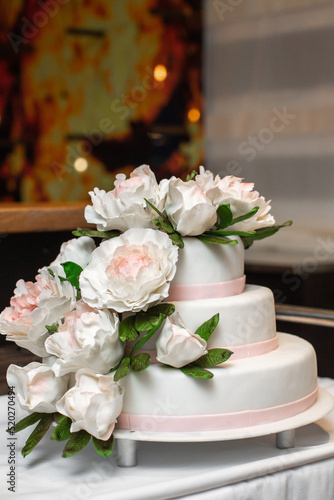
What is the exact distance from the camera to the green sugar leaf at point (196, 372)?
1031 mm

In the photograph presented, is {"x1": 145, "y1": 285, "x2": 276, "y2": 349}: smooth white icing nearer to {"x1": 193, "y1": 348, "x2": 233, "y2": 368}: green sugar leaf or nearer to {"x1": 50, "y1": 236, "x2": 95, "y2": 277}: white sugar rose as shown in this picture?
{"x1": 193, "y1": 348, "x2": 233, "y2": 368}: green sugar leaf

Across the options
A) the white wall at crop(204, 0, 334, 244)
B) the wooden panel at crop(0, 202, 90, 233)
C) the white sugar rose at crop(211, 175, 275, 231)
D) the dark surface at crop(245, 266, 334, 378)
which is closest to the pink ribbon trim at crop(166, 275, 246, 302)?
the white sugar rose at crop(211, 175, 275, 231)

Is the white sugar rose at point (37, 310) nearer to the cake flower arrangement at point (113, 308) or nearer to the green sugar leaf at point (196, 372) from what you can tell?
the cake flower arrangement at point (113, 308)

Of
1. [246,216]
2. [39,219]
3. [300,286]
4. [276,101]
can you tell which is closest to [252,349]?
[246,216]

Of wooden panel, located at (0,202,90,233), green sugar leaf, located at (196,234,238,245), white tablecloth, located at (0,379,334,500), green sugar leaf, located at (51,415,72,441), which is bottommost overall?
white tablecloth, located at (0,379,334,500)

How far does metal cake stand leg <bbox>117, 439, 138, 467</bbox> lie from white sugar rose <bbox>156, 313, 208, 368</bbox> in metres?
0.14

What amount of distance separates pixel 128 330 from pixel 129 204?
0.63 feet

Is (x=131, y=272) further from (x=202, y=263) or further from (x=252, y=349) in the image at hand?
(x=252, y=349)

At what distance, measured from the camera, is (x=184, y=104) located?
4.12 meters

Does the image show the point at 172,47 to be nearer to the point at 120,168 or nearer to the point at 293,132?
the point at 120,168

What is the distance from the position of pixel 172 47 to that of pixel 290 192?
1.55 metres

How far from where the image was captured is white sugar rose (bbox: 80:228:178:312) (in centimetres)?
100

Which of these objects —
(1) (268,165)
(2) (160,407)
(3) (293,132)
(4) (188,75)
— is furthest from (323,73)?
(2) (160,407)

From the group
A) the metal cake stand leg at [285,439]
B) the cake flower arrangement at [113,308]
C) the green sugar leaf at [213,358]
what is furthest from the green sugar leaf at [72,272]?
the metal cake stand leg at [285,439]
